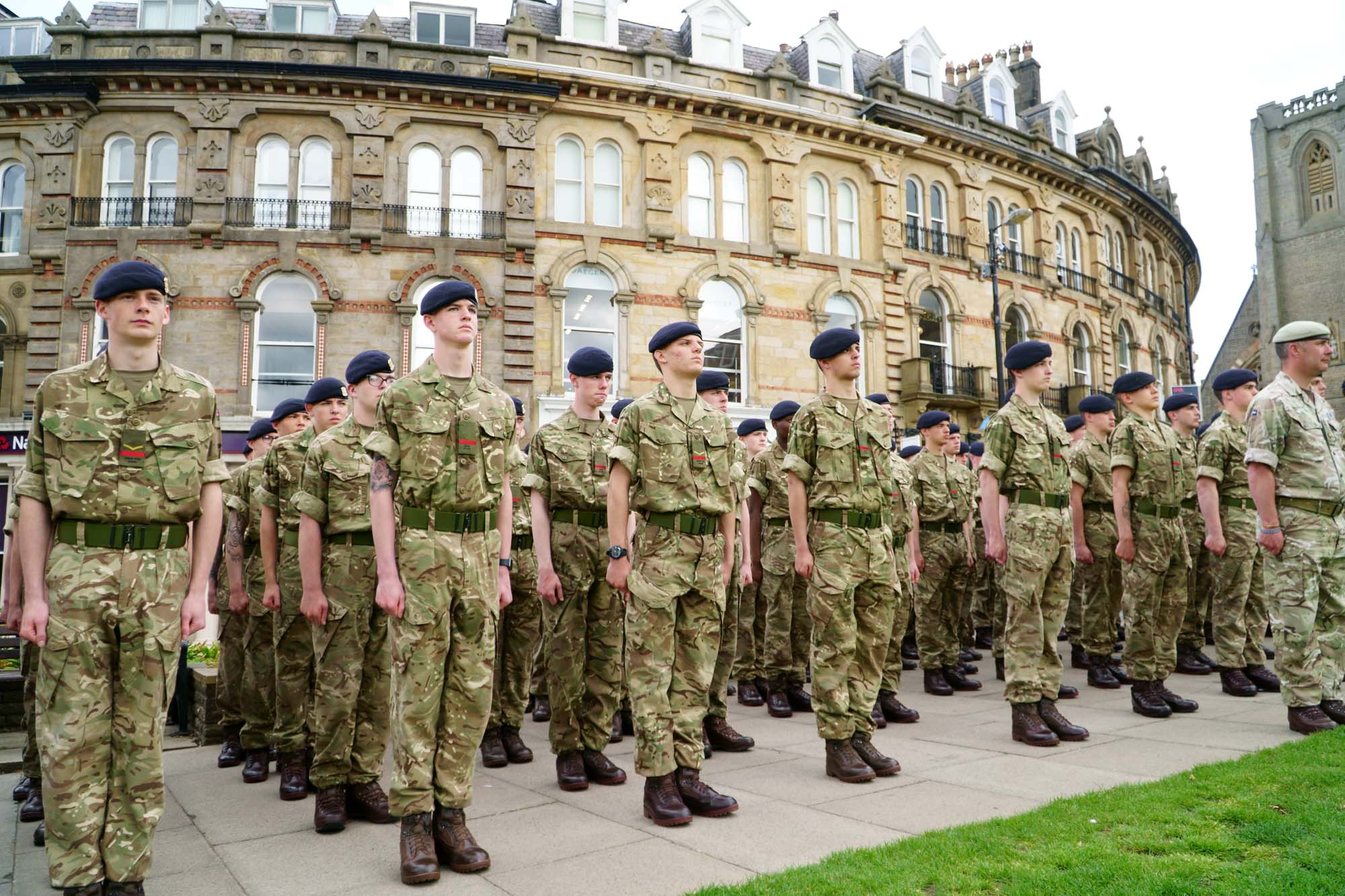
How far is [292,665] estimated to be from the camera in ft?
18.7

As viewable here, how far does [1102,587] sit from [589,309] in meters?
15.3

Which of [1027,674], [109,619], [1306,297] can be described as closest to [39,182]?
[109,619]

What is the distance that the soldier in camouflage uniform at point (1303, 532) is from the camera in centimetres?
619

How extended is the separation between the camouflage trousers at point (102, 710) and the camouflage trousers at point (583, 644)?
2.36m

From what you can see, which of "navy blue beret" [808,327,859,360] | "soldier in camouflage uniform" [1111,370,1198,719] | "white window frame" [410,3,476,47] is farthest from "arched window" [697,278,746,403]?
"navy blue beret" [808,327,859,360]

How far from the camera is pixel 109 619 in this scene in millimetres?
3688

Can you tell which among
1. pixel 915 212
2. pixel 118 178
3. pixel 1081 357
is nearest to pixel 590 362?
pixel 118 178

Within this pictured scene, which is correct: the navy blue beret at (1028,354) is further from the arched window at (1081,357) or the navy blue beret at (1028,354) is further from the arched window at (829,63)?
the arched window at (1081,357)

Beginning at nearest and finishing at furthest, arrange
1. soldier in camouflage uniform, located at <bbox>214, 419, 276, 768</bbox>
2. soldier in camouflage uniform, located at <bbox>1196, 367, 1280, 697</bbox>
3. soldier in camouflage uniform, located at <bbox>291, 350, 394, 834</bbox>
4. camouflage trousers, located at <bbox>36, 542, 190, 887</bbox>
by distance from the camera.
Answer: camouflage trousers, located at <bbox>36, 542, 190, 887</bbox>
soldier in camouflage uniform, located at <bbox>291, 350, 394, 834</bbox>
soldier in camouflage uniform, located at <bbox>214, 419, 276, 768</bbox>
soldier in camouflage uniform, located at <bbox>1196, 367, 1280, 697</bbox>

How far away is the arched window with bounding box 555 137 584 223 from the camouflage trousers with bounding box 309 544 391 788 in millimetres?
17868

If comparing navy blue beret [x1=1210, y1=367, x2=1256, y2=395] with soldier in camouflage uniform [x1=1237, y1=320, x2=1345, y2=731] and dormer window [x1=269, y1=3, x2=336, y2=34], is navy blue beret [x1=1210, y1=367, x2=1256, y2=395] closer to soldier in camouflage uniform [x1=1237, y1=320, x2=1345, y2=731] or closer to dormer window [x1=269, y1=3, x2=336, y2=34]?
soldier in camouflage uniform [x1=1237, y1=320, x2=1345, y2=731]

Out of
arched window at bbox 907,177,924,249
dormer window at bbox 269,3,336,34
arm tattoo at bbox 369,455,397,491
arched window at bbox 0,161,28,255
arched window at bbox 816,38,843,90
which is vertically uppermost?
arched window at bbox 816,38,843,90

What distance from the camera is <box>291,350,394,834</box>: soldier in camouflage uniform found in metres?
4.91

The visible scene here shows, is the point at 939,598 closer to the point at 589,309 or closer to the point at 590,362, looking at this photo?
the point at 590,362
